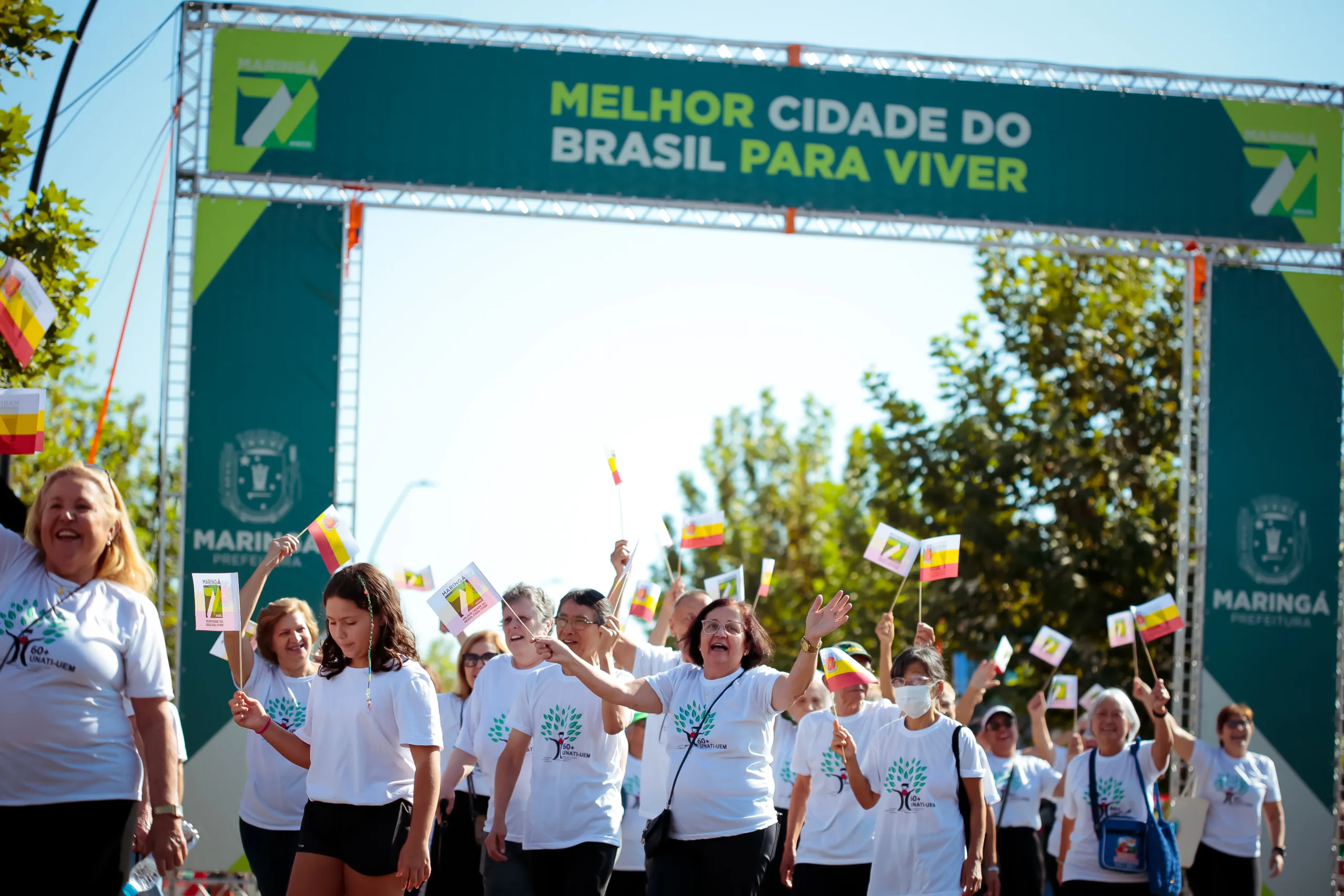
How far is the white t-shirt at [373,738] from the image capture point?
530 centimetres

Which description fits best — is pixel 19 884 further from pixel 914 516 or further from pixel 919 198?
pixel 914 516

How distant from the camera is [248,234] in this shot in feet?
39.2

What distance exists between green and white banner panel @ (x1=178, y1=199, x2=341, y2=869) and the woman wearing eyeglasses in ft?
11.5

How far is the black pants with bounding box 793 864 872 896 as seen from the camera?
743 centimetres

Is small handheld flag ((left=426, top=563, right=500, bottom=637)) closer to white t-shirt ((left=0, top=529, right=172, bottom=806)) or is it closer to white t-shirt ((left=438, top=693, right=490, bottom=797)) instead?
white t-shirt ((left=438, top=693, right=490, bottom=797))

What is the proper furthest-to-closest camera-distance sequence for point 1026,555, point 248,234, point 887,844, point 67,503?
point 1026,555, point 248,234, point 887,844, point 67,503

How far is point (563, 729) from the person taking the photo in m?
6.46

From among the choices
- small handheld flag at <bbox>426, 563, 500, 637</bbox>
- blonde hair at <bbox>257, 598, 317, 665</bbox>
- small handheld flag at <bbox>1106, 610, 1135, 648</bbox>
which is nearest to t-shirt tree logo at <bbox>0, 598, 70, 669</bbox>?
small handheld flag at <bbox>426, 563, 500, 637</bbox>

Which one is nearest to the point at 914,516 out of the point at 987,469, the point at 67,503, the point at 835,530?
the point at 987,469

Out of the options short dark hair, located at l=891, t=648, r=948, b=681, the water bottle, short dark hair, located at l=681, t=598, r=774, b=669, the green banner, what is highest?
the green banner

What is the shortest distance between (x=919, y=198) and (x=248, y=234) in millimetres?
5913

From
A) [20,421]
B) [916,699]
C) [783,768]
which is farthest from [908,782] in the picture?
[20,421]

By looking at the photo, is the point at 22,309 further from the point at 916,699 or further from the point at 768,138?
the point at 768,138

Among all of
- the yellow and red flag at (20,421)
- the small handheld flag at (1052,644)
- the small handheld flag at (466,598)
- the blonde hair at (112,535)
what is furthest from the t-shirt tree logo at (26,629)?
the small handheld flag at (1052,644)
